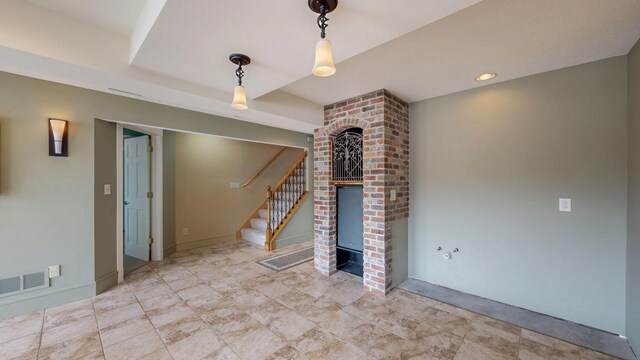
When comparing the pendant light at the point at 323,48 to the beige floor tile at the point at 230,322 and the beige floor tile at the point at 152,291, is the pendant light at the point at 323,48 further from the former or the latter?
the beige floor tile at the point at 152,291

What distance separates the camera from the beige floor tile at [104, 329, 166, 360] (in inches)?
72.2

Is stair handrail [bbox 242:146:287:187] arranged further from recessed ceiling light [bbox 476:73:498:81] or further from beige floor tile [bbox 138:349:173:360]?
recessed ceiling light [bbox 476:73:498:81]

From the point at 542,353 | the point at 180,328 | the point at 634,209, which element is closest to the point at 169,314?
the point at 180,328

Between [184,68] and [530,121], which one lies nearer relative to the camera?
[184,68]

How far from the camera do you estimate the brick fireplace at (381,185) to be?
2820 millimetres

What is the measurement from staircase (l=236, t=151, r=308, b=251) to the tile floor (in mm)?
1776

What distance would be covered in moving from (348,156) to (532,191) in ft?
6.67

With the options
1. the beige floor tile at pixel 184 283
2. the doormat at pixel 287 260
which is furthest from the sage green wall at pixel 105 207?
the doormat at pixel 287 260

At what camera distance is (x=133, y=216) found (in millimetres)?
4090

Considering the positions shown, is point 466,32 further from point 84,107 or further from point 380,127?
point 84,107

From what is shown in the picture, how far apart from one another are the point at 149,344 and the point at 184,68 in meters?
2.32

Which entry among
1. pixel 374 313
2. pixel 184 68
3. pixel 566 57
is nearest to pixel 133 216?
pixel 184 68

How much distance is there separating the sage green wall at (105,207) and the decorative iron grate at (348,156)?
287 centimetres

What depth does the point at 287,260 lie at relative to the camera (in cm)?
397
